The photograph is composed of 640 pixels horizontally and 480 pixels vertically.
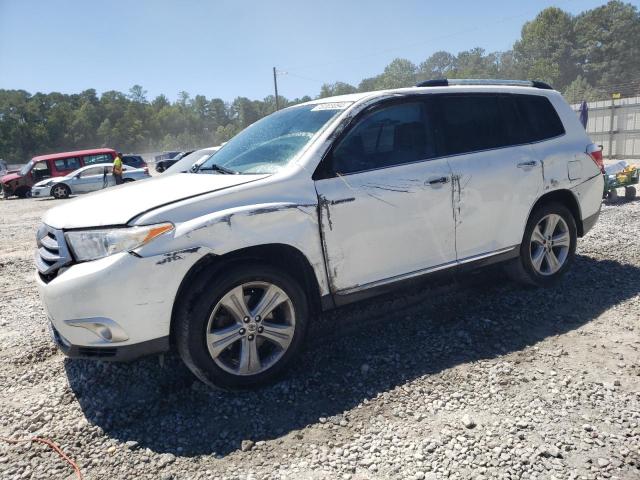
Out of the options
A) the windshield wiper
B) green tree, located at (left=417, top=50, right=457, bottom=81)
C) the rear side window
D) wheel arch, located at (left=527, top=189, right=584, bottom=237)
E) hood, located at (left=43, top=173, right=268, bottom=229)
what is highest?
green tree, located at (left=417, top=50, right=457, bottom=81)

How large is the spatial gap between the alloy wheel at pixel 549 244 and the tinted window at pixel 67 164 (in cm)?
2188

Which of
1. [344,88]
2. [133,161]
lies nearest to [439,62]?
[344,88]

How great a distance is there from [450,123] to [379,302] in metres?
1.66

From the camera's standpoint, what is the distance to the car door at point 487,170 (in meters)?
3.83

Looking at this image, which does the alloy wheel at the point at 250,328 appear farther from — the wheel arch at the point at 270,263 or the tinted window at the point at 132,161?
the tinted window at the point at 132,161

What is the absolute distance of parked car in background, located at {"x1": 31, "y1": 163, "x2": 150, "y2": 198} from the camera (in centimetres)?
1953

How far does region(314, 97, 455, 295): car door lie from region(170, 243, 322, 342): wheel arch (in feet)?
0.50

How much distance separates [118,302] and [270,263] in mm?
938

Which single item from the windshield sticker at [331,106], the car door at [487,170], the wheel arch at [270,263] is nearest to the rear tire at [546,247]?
the car door at [487,170]

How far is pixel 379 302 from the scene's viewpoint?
4340 mm

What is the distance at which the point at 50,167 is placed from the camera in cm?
2178

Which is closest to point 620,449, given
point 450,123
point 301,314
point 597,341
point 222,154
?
point 597,341

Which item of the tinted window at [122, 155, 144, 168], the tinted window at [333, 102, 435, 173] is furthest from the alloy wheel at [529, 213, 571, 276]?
the tinted window at [122, 155, 144, 168]

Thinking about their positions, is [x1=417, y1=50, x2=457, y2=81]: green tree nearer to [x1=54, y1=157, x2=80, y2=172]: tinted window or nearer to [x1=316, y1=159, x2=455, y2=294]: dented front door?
[x1=54, y1=157, x2=80, y2=172]: tinted window
